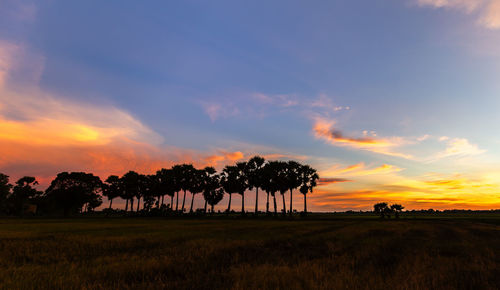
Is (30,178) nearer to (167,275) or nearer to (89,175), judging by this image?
(89,175)

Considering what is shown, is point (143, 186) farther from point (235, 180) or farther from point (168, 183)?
point (235, 180)

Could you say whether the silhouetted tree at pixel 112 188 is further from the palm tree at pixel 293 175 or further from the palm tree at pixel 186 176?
the palm tree at pixel 293 175

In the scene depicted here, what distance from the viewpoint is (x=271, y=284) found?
7.30 metres

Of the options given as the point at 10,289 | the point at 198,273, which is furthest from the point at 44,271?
the point at 198,273

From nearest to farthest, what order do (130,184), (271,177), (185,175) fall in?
(271,177)
(185,175)
(130,184)

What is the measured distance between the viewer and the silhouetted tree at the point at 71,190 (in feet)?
360

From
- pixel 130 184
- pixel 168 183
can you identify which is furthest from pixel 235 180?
pixel 130 184

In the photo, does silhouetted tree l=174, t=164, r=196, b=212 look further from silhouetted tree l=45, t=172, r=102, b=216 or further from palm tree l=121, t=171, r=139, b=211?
silhouetted tree l=45, t=172, r=102, b=216

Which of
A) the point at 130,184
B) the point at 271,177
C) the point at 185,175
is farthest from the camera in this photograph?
the point at 130,184

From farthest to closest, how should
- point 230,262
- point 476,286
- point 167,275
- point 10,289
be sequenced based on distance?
1. point 230,262
2. point 167,275
3. point 476,286
4. point 10,289

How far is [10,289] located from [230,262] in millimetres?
7345

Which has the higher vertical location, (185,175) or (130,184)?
(185,175)

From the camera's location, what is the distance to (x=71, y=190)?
110688 mm

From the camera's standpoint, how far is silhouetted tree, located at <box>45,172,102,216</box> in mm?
109688
